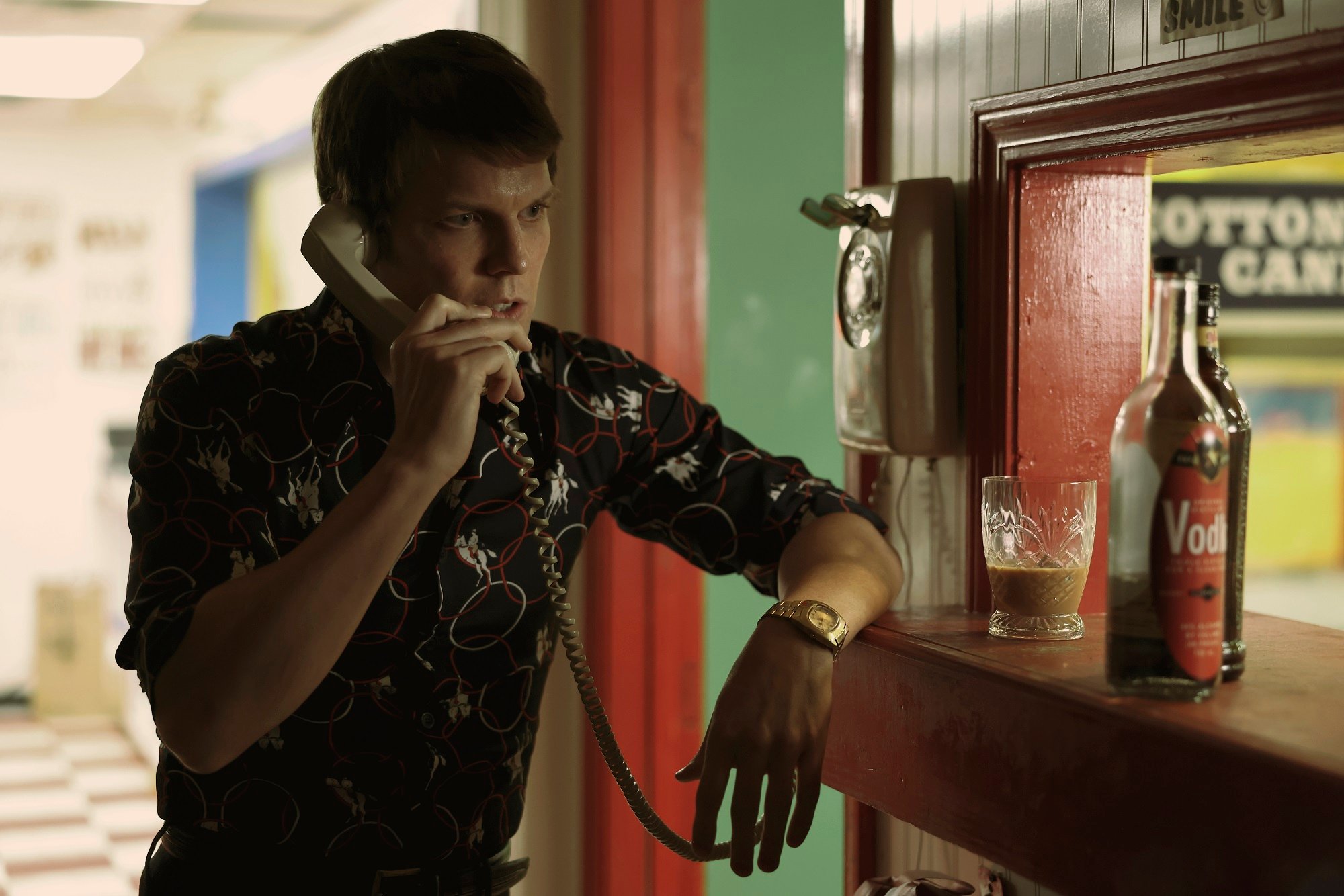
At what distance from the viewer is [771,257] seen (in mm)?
2617

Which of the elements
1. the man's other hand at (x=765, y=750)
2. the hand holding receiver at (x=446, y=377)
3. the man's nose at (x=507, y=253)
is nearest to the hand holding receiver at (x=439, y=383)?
the hand holding receiver at (x=446, y=377)

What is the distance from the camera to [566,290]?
96.0 inches

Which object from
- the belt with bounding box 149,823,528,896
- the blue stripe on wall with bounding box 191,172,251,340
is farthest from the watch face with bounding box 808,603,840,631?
the blue stripe on wall with bounding box 191,172,251,340

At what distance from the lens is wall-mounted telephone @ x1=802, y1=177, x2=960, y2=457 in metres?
1.44

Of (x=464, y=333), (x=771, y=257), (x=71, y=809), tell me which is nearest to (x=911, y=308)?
(x=464, y=333)

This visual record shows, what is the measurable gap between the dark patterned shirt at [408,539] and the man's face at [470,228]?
0.51 ft

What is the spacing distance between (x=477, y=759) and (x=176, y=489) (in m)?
0.42

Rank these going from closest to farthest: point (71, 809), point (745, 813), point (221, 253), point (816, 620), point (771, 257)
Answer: point (745, 813)
point (816, 620)
point (771, 257)
point (71, 809)
point (221, 253)

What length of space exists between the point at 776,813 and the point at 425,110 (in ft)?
2.45

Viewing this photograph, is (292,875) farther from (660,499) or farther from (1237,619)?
(1237,619)

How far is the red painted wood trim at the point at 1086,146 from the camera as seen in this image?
103cm

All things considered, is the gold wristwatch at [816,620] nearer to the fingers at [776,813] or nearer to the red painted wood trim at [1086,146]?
the fingers at [776,813]

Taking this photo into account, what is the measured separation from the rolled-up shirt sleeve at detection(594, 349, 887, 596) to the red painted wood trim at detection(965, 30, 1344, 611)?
7.3 inches

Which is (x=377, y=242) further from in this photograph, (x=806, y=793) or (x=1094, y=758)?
(x=1094, y=758)
